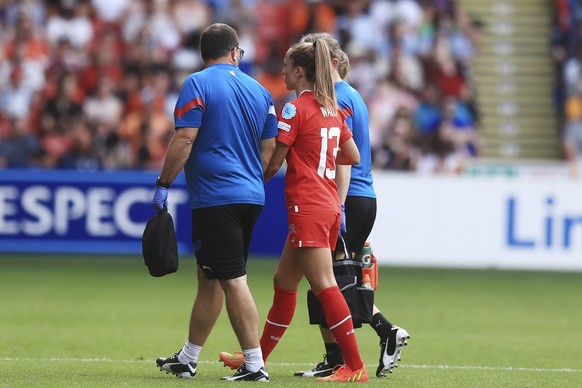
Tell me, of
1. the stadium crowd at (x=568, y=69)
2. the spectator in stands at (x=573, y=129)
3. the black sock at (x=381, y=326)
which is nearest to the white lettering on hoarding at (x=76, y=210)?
the spectator in stands at (x=573, y=129)

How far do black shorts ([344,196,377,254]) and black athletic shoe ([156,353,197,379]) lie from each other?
1388mm

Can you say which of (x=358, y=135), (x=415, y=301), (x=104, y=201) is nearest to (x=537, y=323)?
(x=415, y=301)

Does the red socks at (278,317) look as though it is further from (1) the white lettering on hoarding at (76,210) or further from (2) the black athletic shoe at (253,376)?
(1) the white lettering on hoarding at (76,210)

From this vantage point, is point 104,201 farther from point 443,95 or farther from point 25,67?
point 443,95

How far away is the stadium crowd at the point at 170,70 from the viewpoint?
20969 mm

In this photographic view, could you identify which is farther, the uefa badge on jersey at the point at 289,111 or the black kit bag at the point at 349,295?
the black kit bag at the point at 349,295

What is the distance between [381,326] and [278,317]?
786 mm

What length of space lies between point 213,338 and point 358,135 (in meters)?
3.36

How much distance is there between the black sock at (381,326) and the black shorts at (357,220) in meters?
0.55

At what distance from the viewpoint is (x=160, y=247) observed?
8.47m

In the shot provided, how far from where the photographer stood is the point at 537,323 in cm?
1353

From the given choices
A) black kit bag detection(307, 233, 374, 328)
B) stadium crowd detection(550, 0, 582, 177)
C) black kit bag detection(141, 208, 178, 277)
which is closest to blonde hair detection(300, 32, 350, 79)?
black kit bag detection(307, 233, 374, 328)

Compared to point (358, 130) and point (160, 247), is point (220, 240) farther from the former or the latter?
point (358, 130)

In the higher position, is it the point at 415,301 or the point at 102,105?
the point at 102,105
